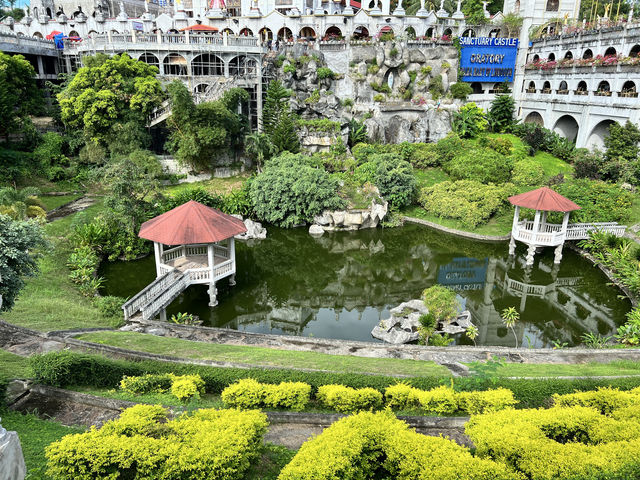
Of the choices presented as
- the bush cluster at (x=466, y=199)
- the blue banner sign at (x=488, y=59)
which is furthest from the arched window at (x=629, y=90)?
the blue banner sign at (x=488, y=59)

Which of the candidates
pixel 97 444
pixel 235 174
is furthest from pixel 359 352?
pixel 235 174

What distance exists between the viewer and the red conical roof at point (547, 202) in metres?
21.1

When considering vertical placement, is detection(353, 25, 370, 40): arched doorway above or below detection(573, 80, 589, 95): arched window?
above

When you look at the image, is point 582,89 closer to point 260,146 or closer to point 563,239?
point 563,239

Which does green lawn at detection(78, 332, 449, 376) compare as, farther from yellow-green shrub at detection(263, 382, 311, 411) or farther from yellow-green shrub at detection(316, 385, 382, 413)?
yellow-green shrub at detection(263, 382, 311, 411)

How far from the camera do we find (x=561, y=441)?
784cm

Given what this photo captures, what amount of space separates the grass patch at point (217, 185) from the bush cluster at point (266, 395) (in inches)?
823

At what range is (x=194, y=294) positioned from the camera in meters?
19.1

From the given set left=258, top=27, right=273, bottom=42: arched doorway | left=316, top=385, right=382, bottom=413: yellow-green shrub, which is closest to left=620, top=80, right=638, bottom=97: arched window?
left=258, top=27, right=273, bottom=42: arched doorway

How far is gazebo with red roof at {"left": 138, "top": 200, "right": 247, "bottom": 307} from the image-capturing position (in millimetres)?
17000

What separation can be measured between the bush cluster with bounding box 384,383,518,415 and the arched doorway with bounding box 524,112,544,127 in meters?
37.0

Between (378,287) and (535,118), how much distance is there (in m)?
29.6

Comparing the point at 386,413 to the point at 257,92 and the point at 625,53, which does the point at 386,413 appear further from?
the point at 625,53

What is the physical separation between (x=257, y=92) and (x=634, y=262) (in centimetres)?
2611
